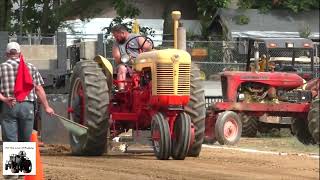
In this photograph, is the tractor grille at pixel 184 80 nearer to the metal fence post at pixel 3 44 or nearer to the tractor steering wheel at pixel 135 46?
the tractor steering wheel at pixel 135 46

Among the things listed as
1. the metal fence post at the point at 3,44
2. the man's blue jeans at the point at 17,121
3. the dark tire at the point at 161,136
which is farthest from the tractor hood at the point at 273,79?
the man's blue jeans at the point at 17,121

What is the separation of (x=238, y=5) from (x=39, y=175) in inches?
1143

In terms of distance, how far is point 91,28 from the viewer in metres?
38.9

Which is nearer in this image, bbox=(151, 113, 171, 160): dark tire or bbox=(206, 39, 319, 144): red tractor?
bbox=(151, 113, 171, 160): dark tire

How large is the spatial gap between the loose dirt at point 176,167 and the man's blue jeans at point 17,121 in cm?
61

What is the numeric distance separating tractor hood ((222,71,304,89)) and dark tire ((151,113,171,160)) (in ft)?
20.5

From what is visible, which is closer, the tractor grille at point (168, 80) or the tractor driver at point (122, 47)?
the tractor grille at point (168, 80)

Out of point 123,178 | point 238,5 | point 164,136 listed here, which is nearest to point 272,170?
point 164,136

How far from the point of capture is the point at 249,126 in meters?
19.1

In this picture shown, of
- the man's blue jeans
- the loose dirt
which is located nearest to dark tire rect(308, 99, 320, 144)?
the loose dirt

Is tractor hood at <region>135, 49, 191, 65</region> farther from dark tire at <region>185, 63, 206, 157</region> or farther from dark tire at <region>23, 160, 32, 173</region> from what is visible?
dark tire at <region>23, 160, 32, 173</region>

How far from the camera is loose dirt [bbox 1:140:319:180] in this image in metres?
10.4

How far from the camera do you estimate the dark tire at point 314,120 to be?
16.5 metres

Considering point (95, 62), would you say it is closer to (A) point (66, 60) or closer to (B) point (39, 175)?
(B) point (39, 175)
